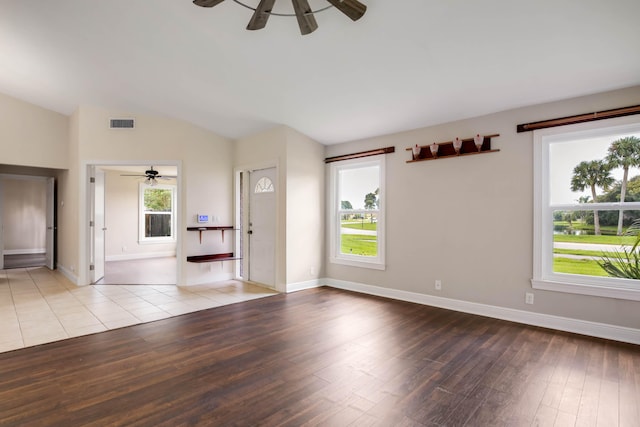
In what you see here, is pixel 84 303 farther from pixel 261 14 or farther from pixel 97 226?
pixel 261 14

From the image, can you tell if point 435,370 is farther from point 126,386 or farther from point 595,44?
point 595,44

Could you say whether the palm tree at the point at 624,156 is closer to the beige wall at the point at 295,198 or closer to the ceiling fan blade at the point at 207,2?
the beige wall at the point at 295,198

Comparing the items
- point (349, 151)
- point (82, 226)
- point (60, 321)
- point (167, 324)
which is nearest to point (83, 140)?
point (82, 226)

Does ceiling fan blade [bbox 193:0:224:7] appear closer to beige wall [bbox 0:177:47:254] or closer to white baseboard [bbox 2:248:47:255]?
beige wall [bbox 0:177:47:254]

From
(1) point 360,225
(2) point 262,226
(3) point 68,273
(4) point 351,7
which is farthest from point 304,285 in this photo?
(3) point 68,273

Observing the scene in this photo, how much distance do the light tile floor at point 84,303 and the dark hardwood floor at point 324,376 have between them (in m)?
0.35

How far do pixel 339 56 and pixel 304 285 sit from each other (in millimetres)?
3465

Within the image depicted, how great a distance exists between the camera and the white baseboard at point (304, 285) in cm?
507

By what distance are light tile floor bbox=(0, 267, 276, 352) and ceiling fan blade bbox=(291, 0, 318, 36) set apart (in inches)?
137

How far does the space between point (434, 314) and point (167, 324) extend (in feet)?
10.3

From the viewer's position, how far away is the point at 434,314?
394 centimetres

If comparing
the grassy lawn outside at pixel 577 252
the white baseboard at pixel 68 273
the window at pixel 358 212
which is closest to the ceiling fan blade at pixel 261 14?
the window at pixel 358 212

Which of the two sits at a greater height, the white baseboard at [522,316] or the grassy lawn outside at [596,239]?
the grassy lawn outside at [596,239]

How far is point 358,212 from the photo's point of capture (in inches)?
207
